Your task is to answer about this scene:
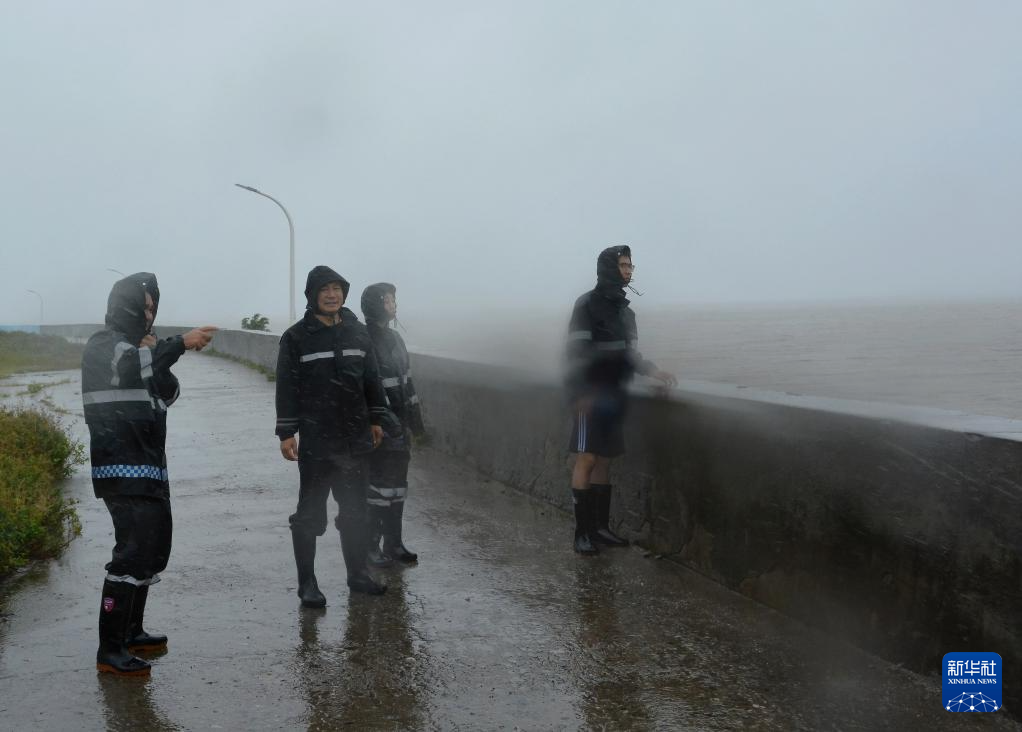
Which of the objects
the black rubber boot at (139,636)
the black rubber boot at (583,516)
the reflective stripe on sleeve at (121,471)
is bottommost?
the black rubber boot at (139,636)

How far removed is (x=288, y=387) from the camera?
17.2ft

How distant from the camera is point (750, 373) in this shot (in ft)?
155

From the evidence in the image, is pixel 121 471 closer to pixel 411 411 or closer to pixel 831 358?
pixel 411 411

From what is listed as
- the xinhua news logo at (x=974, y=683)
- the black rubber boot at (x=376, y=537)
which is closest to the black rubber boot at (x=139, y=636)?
the black rubber boot at (x=376, y=537)

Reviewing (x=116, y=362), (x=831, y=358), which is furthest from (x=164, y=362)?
(x=831, y=358)

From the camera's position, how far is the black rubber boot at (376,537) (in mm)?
5938

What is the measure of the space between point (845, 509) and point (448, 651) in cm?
190

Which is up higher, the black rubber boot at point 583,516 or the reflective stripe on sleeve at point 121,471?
the reflective stripe on sleeve at point 121,471

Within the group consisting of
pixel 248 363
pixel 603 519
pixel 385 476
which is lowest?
pixel 248 363

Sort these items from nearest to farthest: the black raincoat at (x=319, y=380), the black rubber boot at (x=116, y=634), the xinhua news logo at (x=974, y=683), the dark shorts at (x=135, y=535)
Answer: the xinhua news logo at (x=974, y=683) < the black rubber boot at (x=116, y=634) < the dark shorts at (x=135, y=535) < the black raincoat at (x=319, y=380)

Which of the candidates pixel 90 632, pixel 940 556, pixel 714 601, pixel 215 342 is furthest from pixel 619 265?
pixel 215 342

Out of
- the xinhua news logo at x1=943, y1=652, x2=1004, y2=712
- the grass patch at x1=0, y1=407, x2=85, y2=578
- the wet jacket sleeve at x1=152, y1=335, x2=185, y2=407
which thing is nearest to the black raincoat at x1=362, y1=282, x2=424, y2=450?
the wet jacket sleeve at x1=152, y1=335, x2=185, y2=407

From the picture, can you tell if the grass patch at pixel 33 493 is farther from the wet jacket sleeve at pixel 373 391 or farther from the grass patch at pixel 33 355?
the grass patch at pixel 33 355

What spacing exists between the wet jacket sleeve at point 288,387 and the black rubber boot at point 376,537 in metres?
0.89
